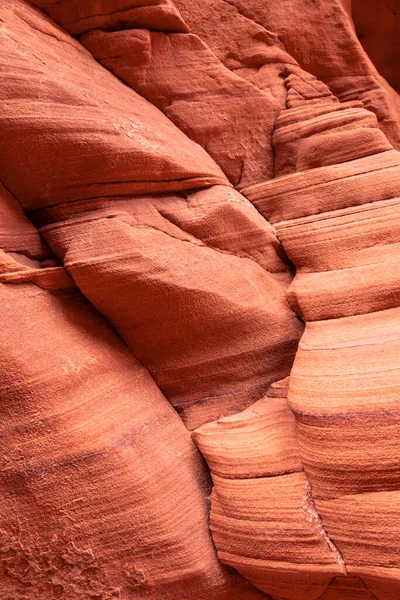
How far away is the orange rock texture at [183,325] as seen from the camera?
2707mm

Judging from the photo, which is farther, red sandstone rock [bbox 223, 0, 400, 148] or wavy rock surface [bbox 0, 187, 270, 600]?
red sandstone rock [bbox 223, 0, 400, 148]

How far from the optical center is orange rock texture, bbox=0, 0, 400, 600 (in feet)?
8.88

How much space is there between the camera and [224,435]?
3.16 metres

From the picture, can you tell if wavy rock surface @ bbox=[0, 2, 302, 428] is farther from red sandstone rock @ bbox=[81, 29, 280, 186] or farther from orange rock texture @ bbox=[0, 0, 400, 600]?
red sandstone rock @ bbox=[81, 29, 280, 186]

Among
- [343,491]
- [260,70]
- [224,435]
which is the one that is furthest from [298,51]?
A: [343,491]

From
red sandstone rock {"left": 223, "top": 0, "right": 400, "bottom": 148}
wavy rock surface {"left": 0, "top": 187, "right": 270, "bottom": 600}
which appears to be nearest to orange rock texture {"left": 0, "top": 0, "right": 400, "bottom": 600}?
wavy rock surface {"left": 0, "top": 187, "right": 270, "bottom": 600}

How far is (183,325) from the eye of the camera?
338cm

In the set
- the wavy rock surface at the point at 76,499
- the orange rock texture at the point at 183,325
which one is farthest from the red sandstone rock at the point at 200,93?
the wavy rock surface at the point at 76,499

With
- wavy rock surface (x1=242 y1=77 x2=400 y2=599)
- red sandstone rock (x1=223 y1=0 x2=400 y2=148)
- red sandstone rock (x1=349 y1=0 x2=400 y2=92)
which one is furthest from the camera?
red sandstone rock (x1=349 y1=0 x2=400 y2=92)

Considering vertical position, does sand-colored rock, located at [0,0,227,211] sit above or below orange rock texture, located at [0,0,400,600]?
above

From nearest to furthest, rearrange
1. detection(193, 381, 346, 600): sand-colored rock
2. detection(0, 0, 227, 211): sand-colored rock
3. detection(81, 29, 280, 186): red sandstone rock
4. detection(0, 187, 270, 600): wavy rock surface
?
detection(193, 381, 346, 600): sand-colored rock, detection(0, 187, 270, 600): wavy rock surface, detection(0, 0, 227, 211): sand-colored rock, detection(81, 29, 280, 186): red sandstone rock

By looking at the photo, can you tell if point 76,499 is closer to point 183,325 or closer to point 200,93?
point 183,325

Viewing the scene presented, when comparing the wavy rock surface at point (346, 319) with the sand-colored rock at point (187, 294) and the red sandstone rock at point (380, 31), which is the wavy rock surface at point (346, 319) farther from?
the red sandstone rock at point (380, 31)

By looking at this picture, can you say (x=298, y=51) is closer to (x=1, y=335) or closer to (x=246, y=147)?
(x=246, y=147)
